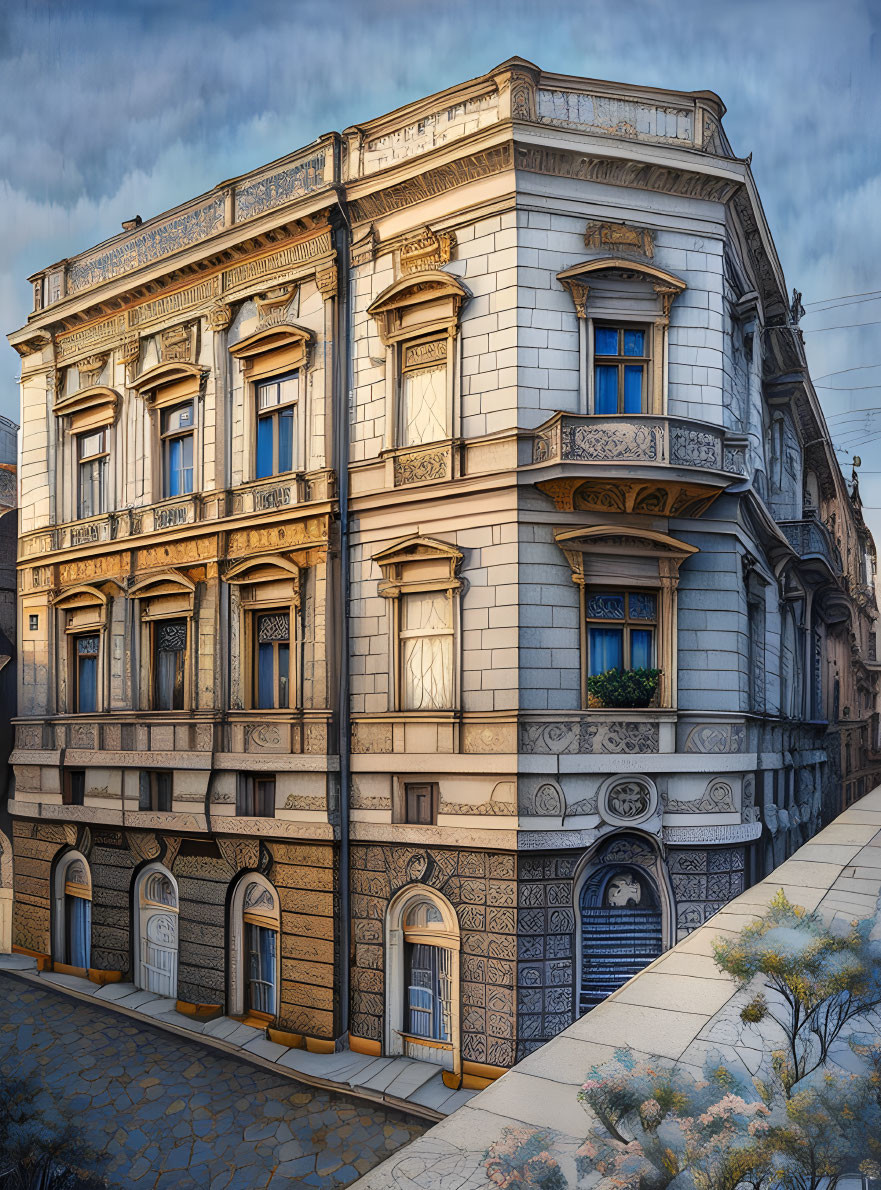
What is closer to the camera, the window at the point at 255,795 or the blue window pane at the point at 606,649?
the blue window pane at the point at 606,649

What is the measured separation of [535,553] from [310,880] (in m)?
6.40

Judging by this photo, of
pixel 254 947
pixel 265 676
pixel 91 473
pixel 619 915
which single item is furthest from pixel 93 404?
pixel 619 915

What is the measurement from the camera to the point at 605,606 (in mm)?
12469

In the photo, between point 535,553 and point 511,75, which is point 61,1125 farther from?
point 511,75

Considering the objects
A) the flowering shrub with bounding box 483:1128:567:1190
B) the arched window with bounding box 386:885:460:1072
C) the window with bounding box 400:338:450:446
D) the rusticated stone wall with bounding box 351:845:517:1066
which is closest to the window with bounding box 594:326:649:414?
the window with bounding box 400:338:450:446

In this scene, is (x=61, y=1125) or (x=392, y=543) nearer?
(x=61, y=1125)

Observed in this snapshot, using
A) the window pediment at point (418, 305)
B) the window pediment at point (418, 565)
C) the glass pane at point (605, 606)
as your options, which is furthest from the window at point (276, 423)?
the glass pane at point (605, 606)

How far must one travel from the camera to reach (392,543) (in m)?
13.4

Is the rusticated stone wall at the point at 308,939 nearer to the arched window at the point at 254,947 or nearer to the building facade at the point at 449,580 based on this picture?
the building facade at the point at 449,580

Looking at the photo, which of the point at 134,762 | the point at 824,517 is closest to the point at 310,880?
the point at 134,762

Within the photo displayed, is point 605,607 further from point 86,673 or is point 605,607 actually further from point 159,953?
point 86,673

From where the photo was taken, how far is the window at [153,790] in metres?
15.8

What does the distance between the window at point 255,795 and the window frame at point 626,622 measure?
606 cm

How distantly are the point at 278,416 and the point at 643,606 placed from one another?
7.36 m
